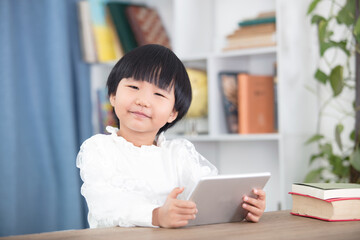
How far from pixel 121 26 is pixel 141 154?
5.55 feet

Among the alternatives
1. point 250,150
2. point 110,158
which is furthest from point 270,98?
point 110,158

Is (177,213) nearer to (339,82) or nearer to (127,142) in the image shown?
(127,142)

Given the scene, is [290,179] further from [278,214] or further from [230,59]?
[278,214]

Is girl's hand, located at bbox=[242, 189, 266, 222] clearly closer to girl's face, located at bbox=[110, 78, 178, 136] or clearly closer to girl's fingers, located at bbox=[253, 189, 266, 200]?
girl's fingers, located at bbox=[253, 189, 266, 200]

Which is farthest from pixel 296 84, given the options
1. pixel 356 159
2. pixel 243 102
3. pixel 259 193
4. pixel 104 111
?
pixel 259 193

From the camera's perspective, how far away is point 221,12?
3.06 metres

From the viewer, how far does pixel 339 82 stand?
2.30 meters

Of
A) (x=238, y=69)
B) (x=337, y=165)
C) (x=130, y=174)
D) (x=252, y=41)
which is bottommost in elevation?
(x=337, y=165)

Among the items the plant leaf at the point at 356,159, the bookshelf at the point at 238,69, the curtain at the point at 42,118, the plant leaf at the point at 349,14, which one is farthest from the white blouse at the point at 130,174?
the curtain at the point at 42,118

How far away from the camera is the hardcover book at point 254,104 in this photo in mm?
2613

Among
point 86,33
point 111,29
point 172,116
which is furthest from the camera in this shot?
point 111,29

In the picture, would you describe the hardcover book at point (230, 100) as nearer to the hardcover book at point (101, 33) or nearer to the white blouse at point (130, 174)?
the hardcover book at point (101, 33)

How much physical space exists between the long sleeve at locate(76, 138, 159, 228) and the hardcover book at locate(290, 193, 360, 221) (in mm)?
381

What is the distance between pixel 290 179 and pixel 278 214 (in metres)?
1.17
